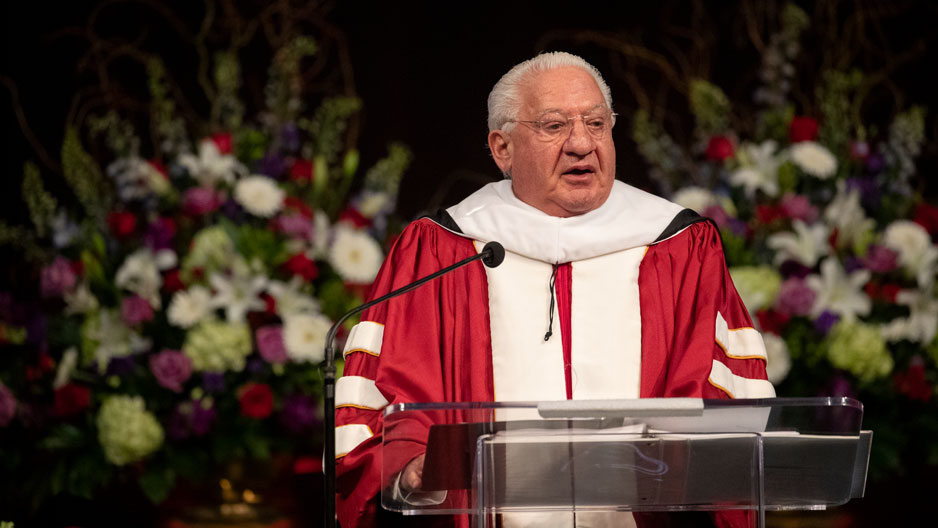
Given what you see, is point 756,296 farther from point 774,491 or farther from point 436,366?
point 774,491

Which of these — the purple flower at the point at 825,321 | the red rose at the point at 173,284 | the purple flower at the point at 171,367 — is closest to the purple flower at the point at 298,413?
the purple flower at the point at 171,367

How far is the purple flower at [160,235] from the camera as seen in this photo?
13.8 feet

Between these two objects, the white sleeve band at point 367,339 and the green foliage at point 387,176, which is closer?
the white sleeve band at point 367,339

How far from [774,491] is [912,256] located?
215 cm

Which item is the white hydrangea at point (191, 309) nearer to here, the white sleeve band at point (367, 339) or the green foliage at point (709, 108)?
the white sleeve band at point (367, 339)

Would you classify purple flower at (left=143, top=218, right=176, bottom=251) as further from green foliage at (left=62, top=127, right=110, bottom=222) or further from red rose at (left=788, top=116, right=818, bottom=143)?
red rose at (left=788, top=116, right=818, bottom=143)

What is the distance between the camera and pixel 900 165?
4.71 metres

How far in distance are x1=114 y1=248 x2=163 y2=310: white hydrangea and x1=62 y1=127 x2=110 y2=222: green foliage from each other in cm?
39

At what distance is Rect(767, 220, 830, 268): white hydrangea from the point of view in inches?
169

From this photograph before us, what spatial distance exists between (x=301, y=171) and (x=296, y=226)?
1.15ft

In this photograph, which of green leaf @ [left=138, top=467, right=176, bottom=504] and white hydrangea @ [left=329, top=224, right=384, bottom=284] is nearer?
green leaf @ [left=138, top=467, right=176, bottom=504]

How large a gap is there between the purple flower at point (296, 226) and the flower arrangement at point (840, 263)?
1.35 m

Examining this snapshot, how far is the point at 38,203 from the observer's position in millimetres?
4523

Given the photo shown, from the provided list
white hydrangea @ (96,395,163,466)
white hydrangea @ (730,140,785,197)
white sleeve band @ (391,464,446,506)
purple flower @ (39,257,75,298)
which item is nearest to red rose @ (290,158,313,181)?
purple flower @ (39,257,75,298)
